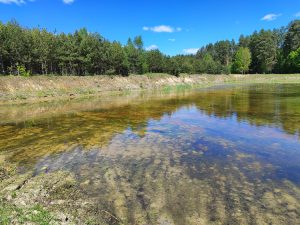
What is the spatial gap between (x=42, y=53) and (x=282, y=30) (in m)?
110

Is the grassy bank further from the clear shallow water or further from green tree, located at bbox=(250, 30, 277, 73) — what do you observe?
the clear shallow water

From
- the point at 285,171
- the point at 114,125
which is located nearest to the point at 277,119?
the point at 285,171

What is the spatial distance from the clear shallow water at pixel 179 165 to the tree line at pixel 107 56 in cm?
4174

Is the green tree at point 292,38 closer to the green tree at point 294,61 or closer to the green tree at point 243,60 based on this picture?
the green tree at point 294,61

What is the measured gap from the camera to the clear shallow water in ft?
19.0

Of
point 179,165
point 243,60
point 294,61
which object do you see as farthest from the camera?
point 243,60

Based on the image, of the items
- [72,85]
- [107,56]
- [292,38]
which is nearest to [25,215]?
[72,85]

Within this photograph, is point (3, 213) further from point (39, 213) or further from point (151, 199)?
point (151, 199)

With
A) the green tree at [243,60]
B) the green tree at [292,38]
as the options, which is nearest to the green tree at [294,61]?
the green tree at [292,38]

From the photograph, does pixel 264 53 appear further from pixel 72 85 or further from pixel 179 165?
pixel 179 165

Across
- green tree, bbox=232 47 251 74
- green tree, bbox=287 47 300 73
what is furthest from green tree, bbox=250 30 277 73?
green tree, bbox=287 47 300 73

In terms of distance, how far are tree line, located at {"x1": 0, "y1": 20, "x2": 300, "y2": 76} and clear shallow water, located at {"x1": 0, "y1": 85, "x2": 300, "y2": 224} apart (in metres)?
41.7

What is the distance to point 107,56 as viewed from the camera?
6856 centimetres

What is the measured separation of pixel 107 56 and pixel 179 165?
63.4 m
